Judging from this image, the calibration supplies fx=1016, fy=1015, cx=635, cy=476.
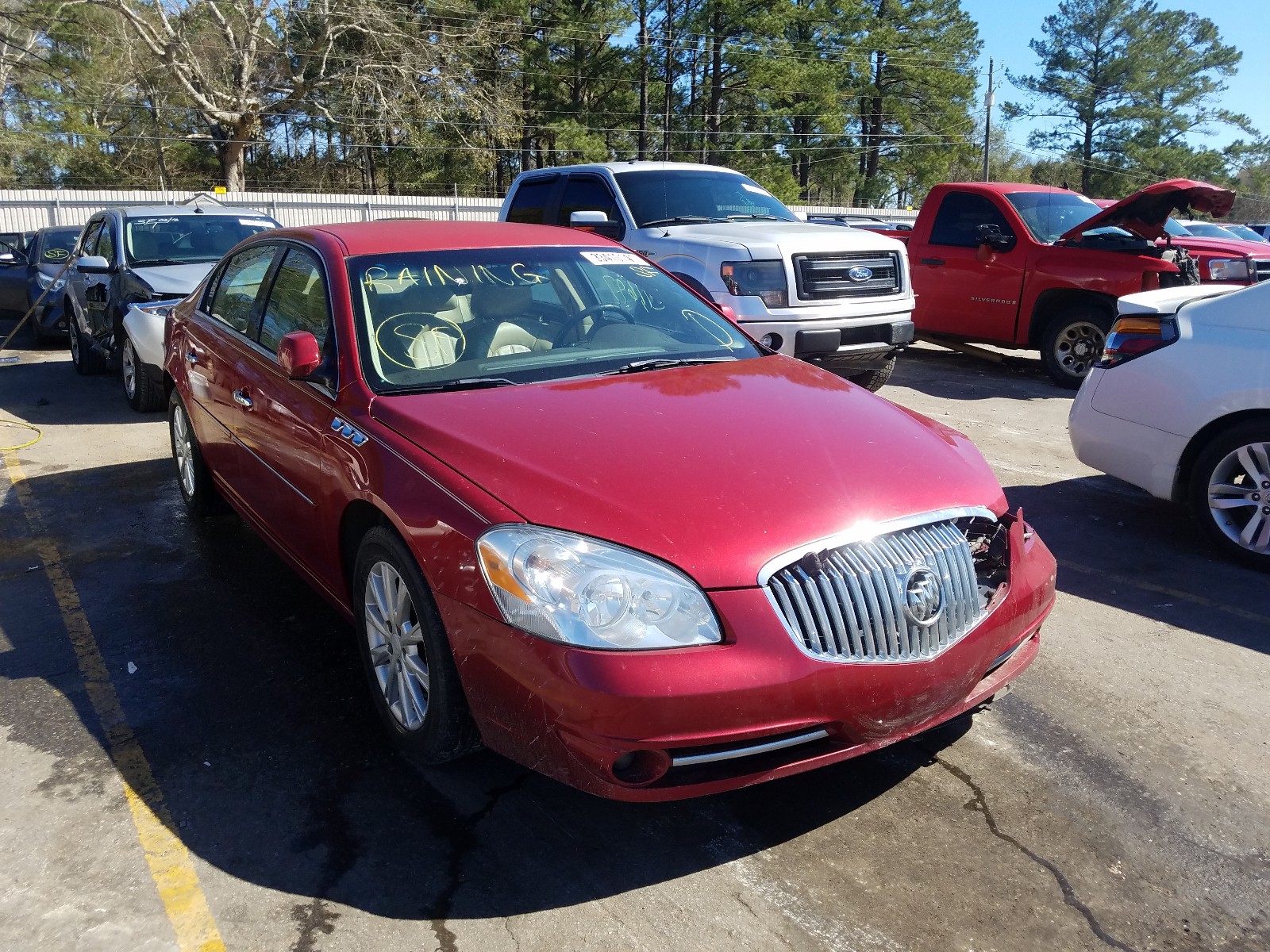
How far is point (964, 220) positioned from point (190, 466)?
27.5 feet

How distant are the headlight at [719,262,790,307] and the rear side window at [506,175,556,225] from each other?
106 inches

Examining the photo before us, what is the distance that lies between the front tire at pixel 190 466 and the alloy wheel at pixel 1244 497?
17.0 feet

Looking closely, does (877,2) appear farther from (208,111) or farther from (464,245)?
(464,245)

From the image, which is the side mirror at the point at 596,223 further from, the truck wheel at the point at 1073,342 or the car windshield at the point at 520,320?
the truck wheel at the point at 1073,342

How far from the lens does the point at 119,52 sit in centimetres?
3697

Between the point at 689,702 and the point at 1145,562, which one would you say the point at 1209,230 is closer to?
the point at 1145,562

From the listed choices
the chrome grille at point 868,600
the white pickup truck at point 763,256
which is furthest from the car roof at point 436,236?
the white pickup truck at point 763,256

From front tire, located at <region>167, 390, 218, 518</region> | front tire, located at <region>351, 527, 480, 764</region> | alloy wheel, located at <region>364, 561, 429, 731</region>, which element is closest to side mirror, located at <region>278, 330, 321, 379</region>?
front tire, located at <region>351, 527, 480, 764</region>

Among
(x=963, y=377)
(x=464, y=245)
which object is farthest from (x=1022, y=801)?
(x=963, y=377)

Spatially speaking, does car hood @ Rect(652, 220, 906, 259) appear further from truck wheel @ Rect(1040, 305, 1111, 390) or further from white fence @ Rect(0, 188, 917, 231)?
white fence @ Rect(0, 188, 917, 231)

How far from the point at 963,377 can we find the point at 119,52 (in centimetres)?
3723

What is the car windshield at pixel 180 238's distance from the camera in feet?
30.1

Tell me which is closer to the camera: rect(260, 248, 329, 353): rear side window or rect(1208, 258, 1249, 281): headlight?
rect(260, 248, 329, 353): rear side window

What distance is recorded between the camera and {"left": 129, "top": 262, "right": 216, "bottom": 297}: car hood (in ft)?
27.4
